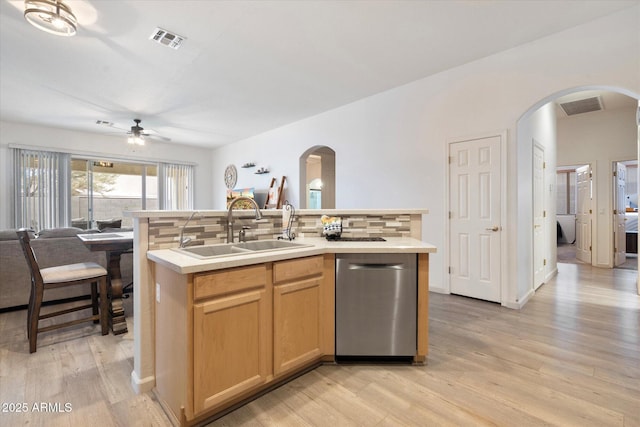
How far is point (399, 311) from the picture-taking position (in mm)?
2068

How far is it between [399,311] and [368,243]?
516 millimetres

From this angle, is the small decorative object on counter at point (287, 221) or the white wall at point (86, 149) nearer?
the small decorative object on counter at point (287, 221)

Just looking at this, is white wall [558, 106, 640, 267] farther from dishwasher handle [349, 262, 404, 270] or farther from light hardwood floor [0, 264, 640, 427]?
dishwasher handle [349, 262, 404, 270]

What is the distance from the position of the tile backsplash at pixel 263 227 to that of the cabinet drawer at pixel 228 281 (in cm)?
58

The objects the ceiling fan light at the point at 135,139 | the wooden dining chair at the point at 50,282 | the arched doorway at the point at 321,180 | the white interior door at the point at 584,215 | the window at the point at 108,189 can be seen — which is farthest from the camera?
the arched doorway at the point at 321,180

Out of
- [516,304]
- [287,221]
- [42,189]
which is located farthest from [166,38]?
[42,189]

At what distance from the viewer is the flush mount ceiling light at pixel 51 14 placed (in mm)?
2248

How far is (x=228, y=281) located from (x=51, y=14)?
254 centimetres

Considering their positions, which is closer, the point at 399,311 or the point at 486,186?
the point at 399,311

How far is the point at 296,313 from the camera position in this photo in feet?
6.18

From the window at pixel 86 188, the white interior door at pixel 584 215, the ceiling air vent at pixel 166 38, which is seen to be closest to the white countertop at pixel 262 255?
the ceiling air vent at pixel 166 38

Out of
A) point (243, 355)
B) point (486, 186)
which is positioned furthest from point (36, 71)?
point (486, 186)

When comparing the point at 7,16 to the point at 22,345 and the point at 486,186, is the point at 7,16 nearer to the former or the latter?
the point at 22,345

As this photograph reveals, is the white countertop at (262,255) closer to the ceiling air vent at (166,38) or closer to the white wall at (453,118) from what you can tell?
the white wall at (453,118)
